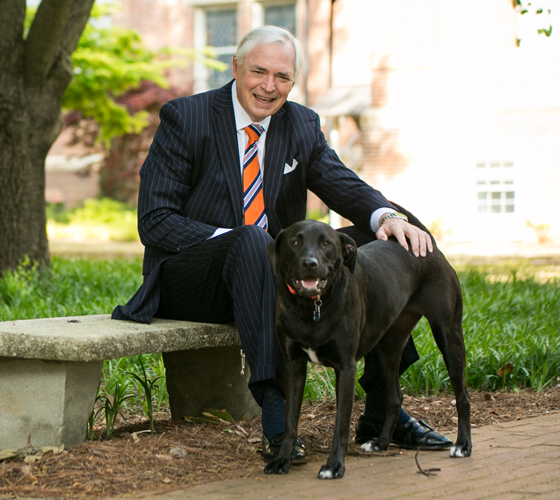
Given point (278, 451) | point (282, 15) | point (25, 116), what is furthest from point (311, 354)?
point (282, 15)

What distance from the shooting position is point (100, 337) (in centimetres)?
300

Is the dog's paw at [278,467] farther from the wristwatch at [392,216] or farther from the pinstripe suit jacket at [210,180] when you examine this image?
the wristwatch at [392,216]

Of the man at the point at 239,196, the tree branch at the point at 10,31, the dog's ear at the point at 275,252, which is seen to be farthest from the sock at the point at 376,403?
the tree branch at the point at 10,31

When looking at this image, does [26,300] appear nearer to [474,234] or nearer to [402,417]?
[402,417]

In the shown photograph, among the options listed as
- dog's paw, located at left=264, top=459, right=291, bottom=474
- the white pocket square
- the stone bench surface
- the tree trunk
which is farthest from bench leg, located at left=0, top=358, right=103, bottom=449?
the tree trunk

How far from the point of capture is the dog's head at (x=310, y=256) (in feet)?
9.20

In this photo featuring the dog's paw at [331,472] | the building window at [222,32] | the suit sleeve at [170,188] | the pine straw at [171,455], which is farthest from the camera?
the building window at [222,32]

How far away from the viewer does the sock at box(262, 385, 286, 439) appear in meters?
3.13

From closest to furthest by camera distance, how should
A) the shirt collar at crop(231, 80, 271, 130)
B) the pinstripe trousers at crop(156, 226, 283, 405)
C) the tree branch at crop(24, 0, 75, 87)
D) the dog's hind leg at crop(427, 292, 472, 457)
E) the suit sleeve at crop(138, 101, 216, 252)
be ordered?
1. the pinstripe trousers at crop(156, 226, 283, 405)
2. the dog's hind leg at crop(427, 292, 472, 457)
3. the suit sleeve at crop(138, 101, 216, 252)
4. the shirt collar at crop(231, 80, 271, 130)
5. the tree branch at crop(24, 0, 75, 87)

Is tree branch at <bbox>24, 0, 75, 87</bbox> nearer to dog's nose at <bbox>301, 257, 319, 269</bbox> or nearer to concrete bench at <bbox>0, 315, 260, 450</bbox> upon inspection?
concrete bench at <bbox>0, 315, 260, 450</bbox>

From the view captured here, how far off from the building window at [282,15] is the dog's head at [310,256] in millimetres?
21703

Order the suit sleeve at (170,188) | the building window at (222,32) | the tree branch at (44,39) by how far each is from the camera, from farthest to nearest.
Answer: the building window at (222,32)
the tree branch at (44,39)
the suit sleeve at (170,188)

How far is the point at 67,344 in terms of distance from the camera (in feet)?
9.64

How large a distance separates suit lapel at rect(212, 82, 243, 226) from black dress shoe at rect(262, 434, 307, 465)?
1093mm
